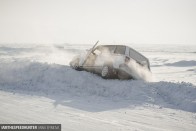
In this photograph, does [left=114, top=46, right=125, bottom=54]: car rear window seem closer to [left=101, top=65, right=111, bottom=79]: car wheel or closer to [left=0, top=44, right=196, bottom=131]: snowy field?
[left=101, top=65, right=111, bottom=79]: car wheel

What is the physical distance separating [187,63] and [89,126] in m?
33.7

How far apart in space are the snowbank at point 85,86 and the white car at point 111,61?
1.62 ft

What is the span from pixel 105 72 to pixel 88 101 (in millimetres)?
2973

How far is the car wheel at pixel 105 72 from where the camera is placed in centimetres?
1188

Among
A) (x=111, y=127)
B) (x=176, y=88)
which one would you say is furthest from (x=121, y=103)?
(x=111, y=127)

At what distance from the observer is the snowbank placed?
9.73 meters

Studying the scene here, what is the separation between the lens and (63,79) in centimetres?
1209

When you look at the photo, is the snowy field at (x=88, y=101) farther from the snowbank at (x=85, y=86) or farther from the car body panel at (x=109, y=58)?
the car body panel at (x=109, y=58)

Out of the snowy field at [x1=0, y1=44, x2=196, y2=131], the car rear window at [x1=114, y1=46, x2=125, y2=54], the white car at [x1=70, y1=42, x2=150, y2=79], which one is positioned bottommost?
the snowy field at [x1=0, y1=44, x2=196, y2=131]

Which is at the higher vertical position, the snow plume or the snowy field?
the snow plume

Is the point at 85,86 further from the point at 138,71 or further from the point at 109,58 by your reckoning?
the point at 138,71

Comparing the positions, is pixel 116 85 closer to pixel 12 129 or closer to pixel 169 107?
pixel 169 107

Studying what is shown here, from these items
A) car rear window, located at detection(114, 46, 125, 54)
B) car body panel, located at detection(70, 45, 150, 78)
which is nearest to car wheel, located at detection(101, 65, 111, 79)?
car body panel, located at detection(70, 45, 150, 78)

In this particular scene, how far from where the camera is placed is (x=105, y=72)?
1201cm
